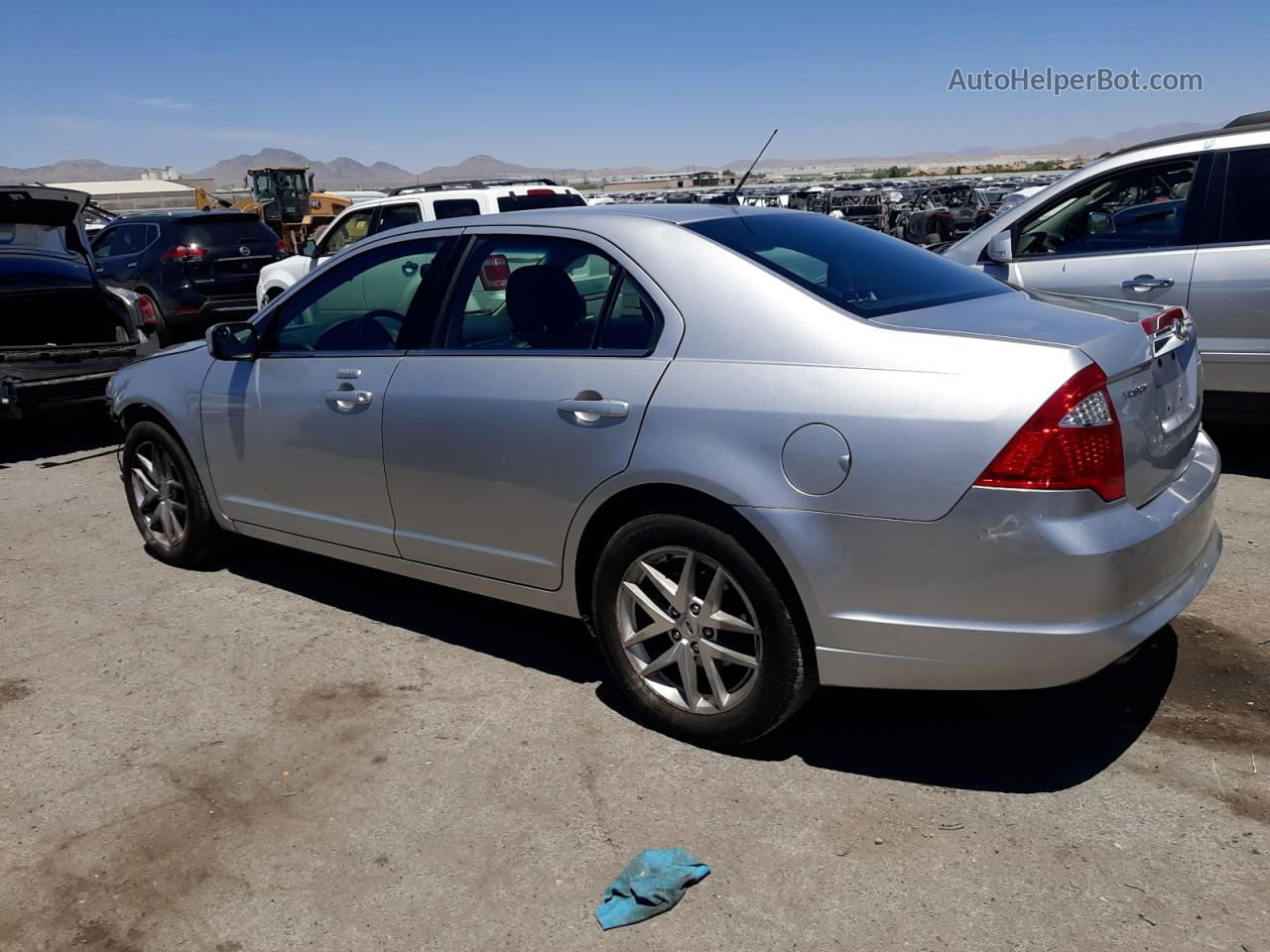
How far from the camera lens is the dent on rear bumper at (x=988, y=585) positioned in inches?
114

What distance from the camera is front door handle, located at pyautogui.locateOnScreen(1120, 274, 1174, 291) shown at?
6.28 metres

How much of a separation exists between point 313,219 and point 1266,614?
40.6 metres

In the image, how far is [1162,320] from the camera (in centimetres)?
342

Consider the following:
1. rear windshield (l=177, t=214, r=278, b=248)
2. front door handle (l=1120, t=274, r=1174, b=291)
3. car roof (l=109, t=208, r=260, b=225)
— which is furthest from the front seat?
car roof (l=109, t=208, r=260, b=225)

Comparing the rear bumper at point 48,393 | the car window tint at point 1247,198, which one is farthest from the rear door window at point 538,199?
the car window tint at point 1247,198

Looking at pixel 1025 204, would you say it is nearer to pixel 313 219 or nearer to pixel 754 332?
pixel 754 332

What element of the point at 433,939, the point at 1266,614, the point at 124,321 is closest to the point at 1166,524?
the point at 1266,614

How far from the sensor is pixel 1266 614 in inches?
174

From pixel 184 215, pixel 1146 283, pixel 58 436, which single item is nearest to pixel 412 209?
pixel 184 215

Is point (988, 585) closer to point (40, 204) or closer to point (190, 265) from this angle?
point (40, 204)

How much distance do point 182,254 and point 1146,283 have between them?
11.4 m

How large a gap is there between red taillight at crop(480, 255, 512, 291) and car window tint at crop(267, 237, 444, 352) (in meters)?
0.27

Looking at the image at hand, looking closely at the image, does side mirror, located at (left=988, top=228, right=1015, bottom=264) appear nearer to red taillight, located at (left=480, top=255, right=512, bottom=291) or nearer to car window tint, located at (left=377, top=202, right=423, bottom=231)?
red taillight, located at (left=480, top=255, right=512, bottom=291)

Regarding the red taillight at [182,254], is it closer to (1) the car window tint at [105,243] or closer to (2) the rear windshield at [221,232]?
(2) the rear windshield at [221,232]
